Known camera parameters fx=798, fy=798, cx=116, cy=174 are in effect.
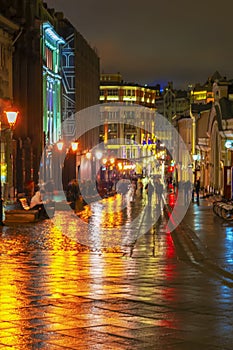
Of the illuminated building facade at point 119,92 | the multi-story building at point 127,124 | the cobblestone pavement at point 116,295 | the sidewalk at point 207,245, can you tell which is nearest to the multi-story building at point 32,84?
the sidewalk at point 207,245

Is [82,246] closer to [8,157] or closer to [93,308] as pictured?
[93,308]

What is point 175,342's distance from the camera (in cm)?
943

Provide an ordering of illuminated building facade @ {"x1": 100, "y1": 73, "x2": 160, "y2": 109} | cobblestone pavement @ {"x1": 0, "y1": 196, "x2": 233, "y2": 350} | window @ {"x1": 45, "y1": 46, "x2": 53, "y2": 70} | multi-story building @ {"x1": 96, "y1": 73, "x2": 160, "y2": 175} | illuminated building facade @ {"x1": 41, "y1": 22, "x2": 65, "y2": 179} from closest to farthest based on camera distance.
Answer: cobblestone pavement @ {"x1": 0, "y1": 196, "x2": 233, "y2": 350}, illuminated building facade @ {"x1": 41, "y1": 22, "x2": 65, "y2": 179}, window @ {"x1": 45, "y1": 46, "x2": 53, "y2": 70}, multi-story building @ {"x1": 96, "y1": 73, "x2": 160, "y2": 175}, illuminated building facade @ {"x1": 100, "y1": 73, "x2": 160, "y2": 109}

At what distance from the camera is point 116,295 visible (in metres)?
12.9

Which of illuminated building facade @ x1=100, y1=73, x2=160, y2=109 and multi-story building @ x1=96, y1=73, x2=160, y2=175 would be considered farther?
illuminated building facade @ x1=100, y1=73, x2=160, y2=109

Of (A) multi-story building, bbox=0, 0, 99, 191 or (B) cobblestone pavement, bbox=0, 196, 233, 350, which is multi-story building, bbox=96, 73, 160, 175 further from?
(B) cobblestone pavement, bbox=0, 196, 233, 350

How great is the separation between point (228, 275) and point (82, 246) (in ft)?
21.7

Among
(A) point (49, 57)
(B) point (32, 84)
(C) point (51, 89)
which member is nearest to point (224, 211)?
(B) point (32, 84)

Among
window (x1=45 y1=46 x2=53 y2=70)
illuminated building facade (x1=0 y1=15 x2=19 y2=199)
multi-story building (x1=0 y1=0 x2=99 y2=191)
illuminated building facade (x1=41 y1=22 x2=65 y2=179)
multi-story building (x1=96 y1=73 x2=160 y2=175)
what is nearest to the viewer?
illuminated building facade (x1=0 y1=15 x2=19 y2=199)

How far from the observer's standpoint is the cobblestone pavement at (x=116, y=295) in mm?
9664

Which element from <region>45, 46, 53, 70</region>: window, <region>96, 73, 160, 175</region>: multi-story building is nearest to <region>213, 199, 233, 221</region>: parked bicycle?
<region>45, 46, 53, 70</region>: window

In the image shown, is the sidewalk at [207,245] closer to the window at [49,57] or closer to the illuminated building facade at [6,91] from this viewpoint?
the illuminated building facade at [6,91]

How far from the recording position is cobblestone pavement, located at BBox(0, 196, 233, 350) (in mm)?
9664

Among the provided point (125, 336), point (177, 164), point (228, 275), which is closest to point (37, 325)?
point (125, 336)
